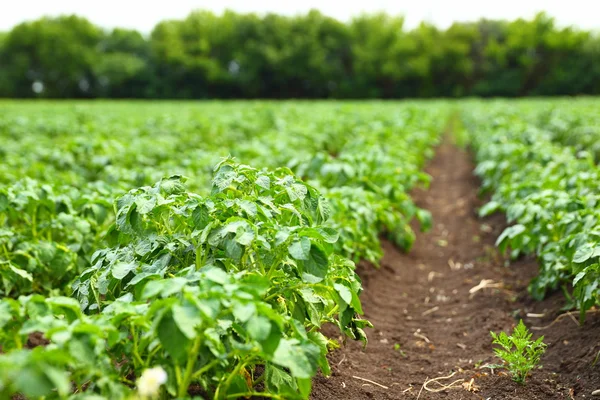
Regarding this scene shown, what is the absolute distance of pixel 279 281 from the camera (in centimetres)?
262

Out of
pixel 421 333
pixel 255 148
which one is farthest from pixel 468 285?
pixel 255 148

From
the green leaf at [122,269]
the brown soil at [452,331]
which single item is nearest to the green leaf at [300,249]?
the green leaf at [122,269]

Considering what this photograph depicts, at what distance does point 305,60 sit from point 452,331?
182ft

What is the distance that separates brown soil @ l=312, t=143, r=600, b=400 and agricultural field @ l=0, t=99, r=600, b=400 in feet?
0.06

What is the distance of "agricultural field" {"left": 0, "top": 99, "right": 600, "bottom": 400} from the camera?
2.00 m

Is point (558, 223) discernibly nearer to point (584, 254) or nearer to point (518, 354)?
point (584, 254)

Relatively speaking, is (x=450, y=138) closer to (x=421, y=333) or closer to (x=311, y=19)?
(x=421, y=333)

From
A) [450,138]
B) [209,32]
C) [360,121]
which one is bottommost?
[450,138]

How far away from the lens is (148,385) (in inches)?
63.2

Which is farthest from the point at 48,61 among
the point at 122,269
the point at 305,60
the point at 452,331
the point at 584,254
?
the point at 584,254

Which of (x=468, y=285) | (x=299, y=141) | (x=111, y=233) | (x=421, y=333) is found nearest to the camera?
Result: (x=111, y=233)

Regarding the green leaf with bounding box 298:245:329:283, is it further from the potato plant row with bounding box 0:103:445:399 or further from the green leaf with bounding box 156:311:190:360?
the green leaf with bounding box 156:311:190:360

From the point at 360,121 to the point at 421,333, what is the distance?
1054cm

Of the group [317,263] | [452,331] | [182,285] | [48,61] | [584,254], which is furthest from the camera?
[48,61]
